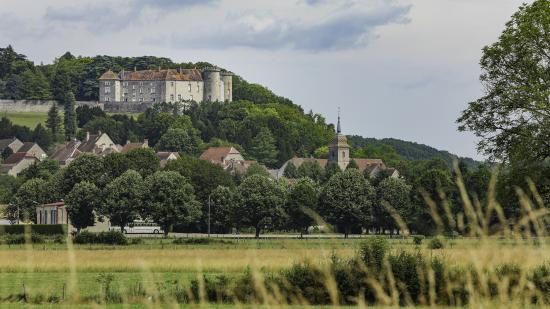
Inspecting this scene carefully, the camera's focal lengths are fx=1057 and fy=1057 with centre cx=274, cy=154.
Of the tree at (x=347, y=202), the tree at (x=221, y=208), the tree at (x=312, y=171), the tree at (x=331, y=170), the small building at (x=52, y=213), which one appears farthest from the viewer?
the tree at (x=312, y=171)

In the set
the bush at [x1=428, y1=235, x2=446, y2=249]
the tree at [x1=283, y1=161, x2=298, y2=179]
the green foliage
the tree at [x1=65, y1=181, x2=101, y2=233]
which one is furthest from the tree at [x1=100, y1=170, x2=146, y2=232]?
the bush at [x1=428, y1=235, x2=446, y2=249]

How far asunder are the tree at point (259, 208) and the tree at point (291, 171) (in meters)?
81.2

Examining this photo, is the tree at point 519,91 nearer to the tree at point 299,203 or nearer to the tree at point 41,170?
the tree at point 299,203

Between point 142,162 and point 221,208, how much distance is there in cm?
2398

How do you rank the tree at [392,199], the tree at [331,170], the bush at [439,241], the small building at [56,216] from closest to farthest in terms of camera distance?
the bush at [439,241]
the tree at [392,199]
the small building at [56,216]
the tree at [331,170]

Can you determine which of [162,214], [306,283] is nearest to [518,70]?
[306,283]

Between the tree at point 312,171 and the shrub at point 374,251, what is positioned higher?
the tree at point 312,171

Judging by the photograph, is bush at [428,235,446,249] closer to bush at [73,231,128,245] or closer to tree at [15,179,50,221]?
Result: bush at [73,231,128,245]

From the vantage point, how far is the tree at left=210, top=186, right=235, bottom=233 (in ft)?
339

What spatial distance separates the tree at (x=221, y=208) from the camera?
339 feet

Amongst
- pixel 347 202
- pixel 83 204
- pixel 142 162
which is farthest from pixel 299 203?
pixel 142 162

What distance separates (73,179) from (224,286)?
9683 centimetres

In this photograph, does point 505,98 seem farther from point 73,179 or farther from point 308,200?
point 73,179

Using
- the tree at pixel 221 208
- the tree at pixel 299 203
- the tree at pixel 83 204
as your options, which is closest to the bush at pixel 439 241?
the tree at pixel 299 203
